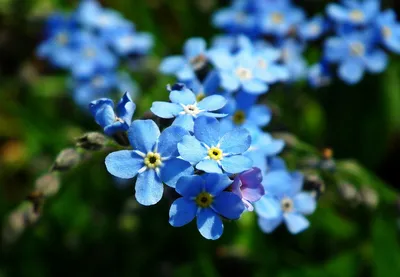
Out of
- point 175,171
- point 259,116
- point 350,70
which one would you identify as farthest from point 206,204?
point 350,70

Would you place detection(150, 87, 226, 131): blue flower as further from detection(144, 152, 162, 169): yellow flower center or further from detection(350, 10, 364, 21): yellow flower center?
detection(350, 10, 364, 21): yellow flower center

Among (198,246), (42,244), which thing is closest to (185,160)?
(198,246)

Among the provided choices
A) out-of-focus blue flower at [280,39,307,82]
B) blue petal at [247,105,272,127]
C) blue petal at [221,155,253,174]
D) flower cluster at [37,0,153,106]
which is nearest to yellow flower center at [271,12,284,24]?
out-of-focus blue flower at [280,39,307,82]

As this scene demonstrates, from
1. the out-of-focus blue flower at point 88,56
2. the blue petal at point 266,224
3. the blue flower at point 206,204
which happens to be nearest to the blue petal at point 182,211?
the blue flower at point 206,204

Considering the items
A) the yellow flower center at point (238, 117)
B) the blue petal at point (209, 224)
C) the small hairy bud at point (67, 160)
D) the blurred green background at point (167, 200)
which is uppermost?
the blue petal at point (209, 224)

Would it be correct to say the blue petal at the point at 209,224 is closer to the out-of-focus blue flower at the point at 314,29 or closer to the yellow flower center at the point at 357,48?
the yellow flower center at the point at 357,48

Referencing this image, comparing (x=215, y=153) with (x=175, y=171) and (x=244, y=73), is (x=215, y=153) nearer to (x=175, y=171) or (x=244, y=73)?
(x=175, y=171)
